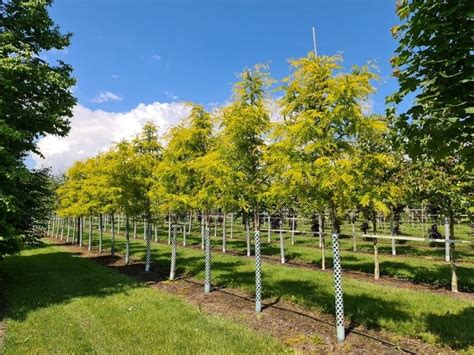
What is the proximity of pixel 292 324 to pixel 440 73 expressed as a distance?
25.3ft

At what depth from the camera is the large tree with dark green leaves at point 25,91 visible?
37.1ft

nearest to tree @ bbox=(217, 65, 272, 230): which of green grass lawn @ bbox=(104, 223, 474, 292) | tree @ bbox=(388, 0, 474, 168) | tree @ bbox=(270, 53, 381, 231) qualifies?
tree @ bbox=(270, 53, 381, 231)

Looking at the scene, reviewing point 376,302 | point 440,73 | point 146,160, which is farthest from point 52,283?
point 440,73

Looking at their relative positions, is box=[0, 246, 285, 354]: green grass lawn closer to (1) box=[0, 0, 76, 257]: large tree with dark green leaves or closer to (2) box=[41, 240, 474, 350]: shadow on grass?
(2) box=[41, 240, 474, 350]: shadow on grass

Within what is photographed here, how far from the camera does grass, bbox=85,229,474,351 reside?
8.75 metres

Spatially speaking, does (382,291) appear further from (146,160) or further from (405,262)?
(146,160)

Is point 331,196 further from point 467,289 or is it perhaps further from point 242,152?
point 467,289

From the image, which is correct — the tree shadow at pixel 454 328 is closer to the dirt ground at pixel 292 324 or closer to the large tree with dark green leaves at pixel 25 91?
the dirt ground at pixel 292 324

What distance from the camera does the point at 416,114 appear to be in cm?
443

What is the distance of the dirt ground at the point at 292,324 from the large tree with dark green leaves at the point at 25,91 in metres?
6.69

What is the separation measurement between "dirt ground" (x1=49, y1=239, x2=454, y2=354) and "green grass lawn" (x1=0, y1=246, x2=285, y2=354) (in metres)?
0.63

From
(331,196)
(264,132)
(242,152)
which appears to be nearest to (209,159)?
(242,152)

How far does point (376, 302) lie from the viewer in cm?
1117

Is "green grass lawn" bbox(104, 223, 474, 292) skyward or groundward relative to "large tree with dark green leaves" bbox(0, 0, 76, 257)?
groundward
